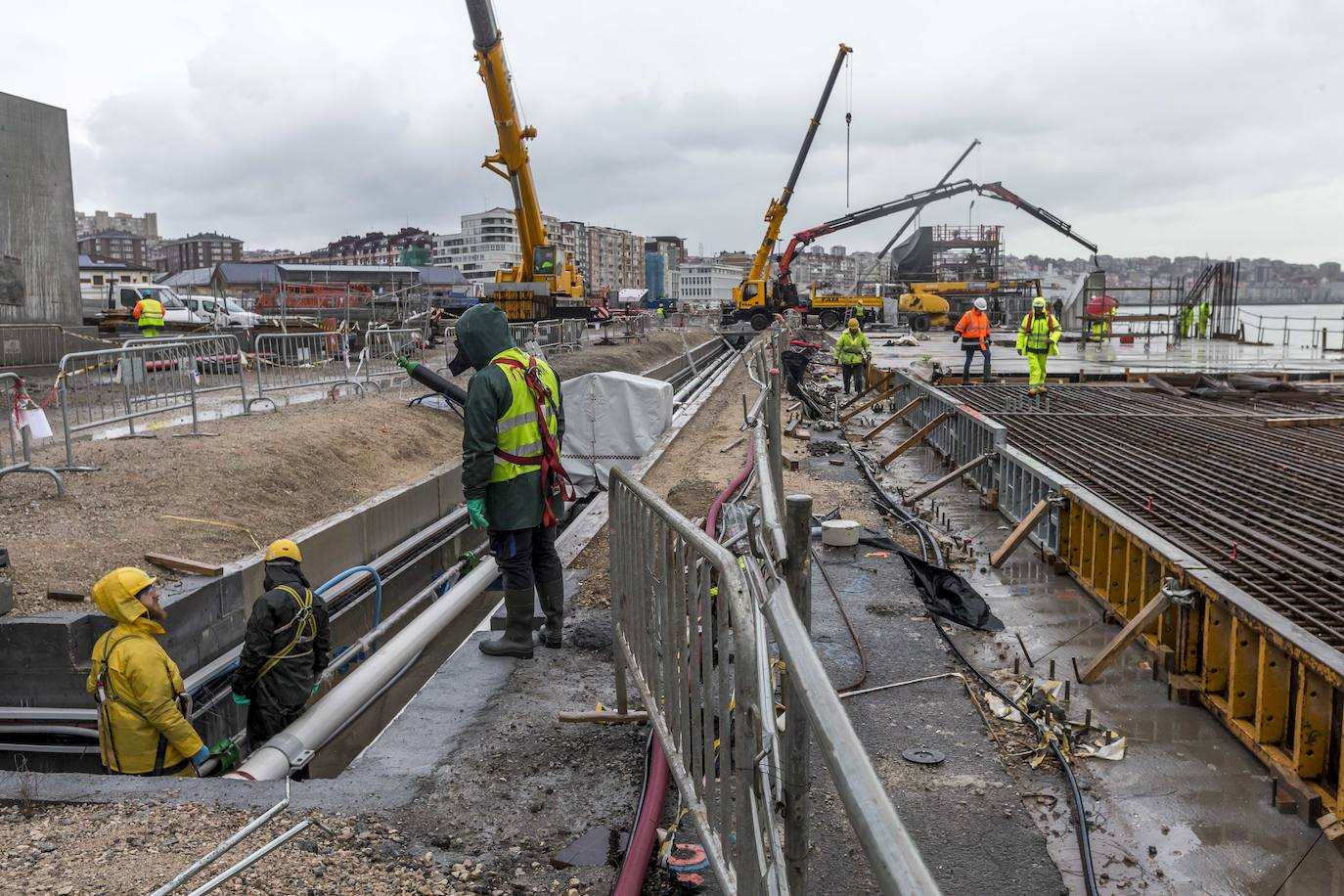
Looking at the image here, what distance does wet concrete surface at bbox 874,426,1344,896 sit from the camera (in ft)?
12.8

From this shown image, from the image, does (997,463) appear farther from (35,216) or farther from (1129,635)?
(35,216)

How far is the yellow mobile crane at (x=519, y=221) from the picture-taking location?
73.5ft

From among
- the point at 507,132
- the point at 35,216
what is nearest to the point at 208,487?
the point at 35,216

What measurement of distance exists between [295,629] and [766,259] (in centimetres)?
3681

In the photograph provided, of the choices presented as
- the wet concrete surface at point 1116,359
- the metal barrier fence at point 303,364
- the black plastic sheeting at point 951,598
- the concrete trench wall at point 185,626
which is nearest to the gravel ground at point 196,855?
the concrete trench wall at point 185,626

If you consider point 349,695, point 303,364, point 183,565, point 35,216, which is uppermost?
point 35,216

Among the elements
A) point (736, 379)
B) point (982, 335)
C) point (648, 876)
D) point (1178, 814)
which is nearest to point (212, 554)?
point (648, 876)

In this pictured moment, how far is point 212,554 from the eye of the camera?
7.86m

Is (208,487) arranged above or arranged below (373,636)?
above

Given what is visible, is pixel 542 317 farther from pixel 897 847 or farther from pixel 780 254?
pixel 897 847

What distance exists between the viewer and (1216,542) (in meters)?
6.45

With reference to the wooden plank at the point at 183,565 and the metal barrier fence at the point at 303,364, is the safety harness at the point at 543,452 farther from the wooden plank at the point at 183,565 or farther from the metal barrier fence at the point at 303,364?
the metal barrier fence at the point at 303,364

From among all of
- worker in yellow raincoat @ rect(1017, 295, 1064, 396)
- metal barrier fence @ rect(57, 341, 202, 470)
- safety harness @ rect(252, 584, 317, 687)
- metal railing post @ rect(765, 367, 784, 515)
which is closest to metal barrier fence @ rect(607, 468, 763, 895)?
metal railing post @ rect(765, 367, 784, 515)

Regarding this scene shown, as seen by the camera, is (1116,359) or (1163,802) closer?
(1163,802)
